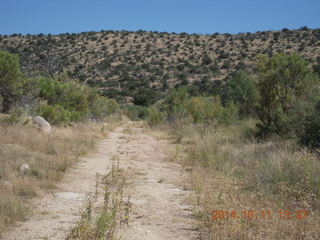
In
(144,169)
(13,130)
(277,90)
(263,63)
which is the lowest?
(144,169)

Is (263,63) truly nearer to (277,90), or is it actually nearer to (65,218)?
(277,90)

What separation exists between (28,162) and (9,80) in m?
8.77

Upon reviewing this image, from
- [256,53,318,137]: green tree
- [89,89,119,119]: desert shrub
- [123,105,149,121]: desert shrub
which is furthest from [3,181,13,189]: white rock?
[123,105,149,121]: desert shrub

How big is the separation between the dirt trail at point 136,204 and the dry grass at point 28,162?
10.2 inches

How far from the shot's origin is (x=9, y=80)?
16.0m

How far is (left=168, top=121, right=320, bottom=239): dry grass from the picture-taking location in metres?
4.60

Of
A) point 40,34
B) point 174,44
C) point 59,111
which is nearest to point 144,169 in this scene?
point 59,111

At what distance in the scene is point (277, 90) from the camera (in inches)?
519

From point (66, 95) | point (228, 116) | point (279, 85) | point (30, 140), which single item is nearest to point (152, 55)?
point (66, 95)

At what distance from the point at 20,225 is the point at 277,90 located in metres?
10.5

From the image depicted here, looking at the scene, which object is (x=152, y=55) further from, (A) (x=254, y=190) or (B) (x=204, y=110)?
(A) (x=254, y=190)

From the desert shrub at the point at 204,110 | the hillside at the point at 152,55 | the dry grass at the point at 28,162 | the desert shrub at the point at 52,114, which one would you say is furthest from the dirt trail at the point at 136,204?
the hillside at the point at 152,55

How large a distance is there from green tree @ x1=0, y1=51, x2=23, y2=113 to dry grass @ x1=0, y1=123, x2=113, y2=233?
13.6 feet

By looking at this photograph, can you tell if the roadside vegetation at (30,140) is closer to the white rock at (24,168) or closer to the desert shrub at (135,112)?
the white rock at (24,168)
